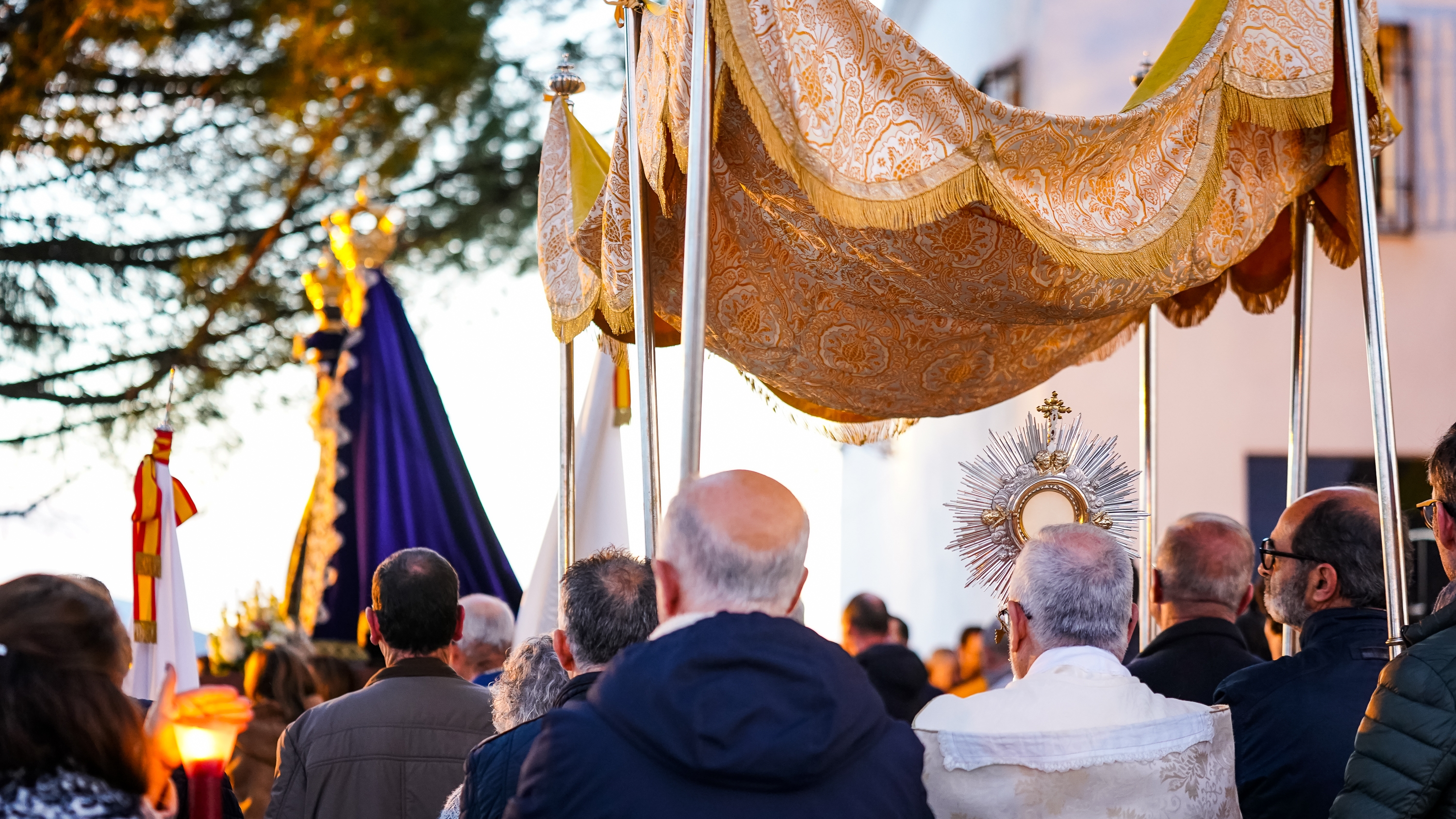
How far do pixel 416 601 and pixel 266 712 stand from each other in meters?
1.15

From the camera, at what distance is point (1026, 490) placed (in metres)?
3.49

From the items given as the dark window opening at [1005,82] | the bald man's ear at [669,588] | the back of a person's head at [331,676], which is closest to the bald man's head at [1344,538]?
the bald man's ear at [669,588]

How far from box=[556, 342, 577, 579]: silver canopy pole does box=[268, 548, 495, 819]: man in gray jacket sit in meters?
0.85

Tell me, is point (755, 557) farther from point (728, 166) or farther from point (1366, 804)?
point (728, 166)

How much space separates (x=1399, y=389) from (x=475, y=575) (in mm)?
7089

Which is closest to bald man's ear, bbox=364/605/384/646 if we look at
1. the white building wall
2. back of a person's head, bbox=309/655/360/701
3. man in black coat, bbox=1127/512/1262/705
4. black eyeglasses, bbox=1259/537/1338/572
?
back of a person's head, bbox=309/655/360/701

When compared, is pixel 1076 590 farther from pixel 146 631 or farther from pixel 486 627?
pixel 486 627

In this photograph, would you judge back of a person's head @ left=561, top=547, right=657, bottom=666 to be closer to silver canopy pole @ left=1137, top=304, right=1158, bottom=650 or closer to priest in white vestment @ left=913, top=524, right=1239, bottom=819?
priest in white vestment @ left=913, top=524, right=1239, bottom=819

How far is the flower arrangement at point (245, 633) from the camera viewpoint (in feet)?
17.9

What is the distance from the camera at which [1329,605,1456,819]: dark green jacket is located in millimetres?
2107

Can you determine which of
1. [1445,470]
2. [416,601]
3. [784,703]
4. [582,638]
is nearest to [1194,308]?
[1445,470]

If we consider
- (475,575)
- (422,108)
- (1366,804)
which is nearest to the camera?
(1366,804)

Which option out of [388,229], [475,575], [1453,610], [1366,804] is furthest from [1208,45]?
[388,229]

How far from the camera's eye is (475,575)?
520cm
